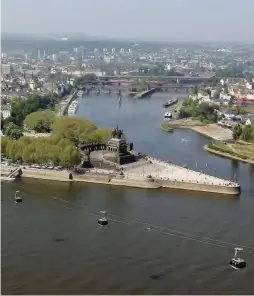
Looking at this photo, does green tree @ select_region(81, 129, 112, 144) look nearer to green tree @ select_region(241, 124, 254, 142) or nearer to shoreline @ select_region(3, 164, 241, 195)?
shoreline @ select_region(3, 164, 241, 195)

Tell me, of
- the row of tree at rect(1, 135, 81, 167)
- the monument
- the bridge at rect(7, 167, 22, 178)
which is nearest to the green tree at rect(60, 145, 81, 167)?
the row of tree at rect(1, 135, 81, 167)

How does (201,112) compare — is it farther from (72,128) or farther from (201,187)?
(201,187)

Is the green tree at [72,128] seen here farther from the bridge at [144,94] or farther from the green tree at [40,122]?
the bridge at [144,94]

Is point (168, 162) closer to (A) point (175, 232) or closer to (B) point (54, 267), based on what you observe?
(A) point (175, 232)

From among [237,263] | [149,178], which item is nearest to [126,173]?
[149,178]

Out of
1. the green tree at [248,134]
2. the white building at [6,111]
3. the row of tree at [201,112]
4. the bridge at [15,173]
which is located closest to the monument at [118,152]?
the bridge at [15,173]
